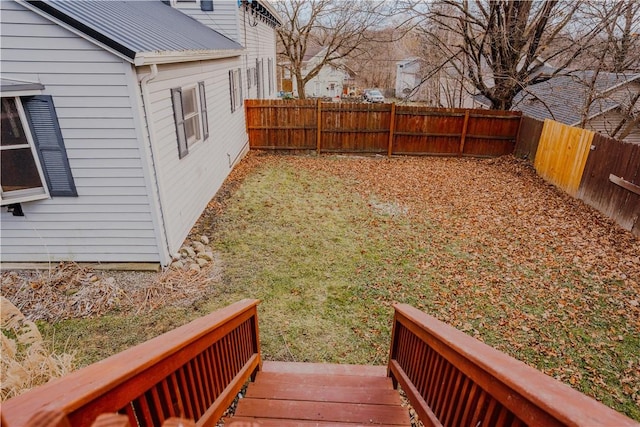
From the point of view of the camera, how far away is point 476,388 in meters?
1.67

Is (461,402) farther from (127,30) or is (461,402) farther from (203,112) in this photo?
(203,112)

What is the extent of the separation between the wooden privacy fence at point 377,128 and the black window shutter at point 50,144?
323 inches

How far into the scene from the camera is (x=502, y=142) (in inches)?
491

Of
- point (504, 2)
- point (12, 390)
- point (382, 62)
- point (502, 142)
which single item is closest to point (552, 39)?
point (504, 2)

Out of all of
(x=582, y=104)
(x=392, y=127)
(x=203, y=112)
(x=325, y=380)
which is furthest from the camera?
(x=582, y=104)

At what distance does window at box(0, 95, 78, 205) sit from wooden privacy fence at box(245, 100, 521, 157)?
8240 mm

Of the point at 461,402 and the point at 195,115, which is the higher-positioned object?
the point at 195,115

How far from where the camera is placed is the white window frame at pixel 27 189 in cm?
450

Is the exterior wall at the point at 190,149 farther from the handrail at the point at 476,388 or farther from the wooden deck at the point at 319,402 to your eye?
the handrail at the point at 476,388

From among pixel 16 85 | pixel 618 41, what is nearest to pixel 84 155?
pixel 16 85

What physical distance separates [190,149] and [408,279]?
15.5 ft

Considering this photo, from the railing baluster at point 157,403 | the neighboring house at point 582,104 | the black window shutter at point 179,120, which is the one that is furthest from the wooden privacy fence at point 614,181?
the black window shutter at point 179,120

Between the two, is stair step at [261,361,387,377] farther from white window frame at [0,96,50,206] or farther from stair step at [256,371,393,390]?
white window frame at [0,96,50,206]

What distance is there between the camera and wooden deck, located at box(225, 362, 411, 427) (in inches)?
102
